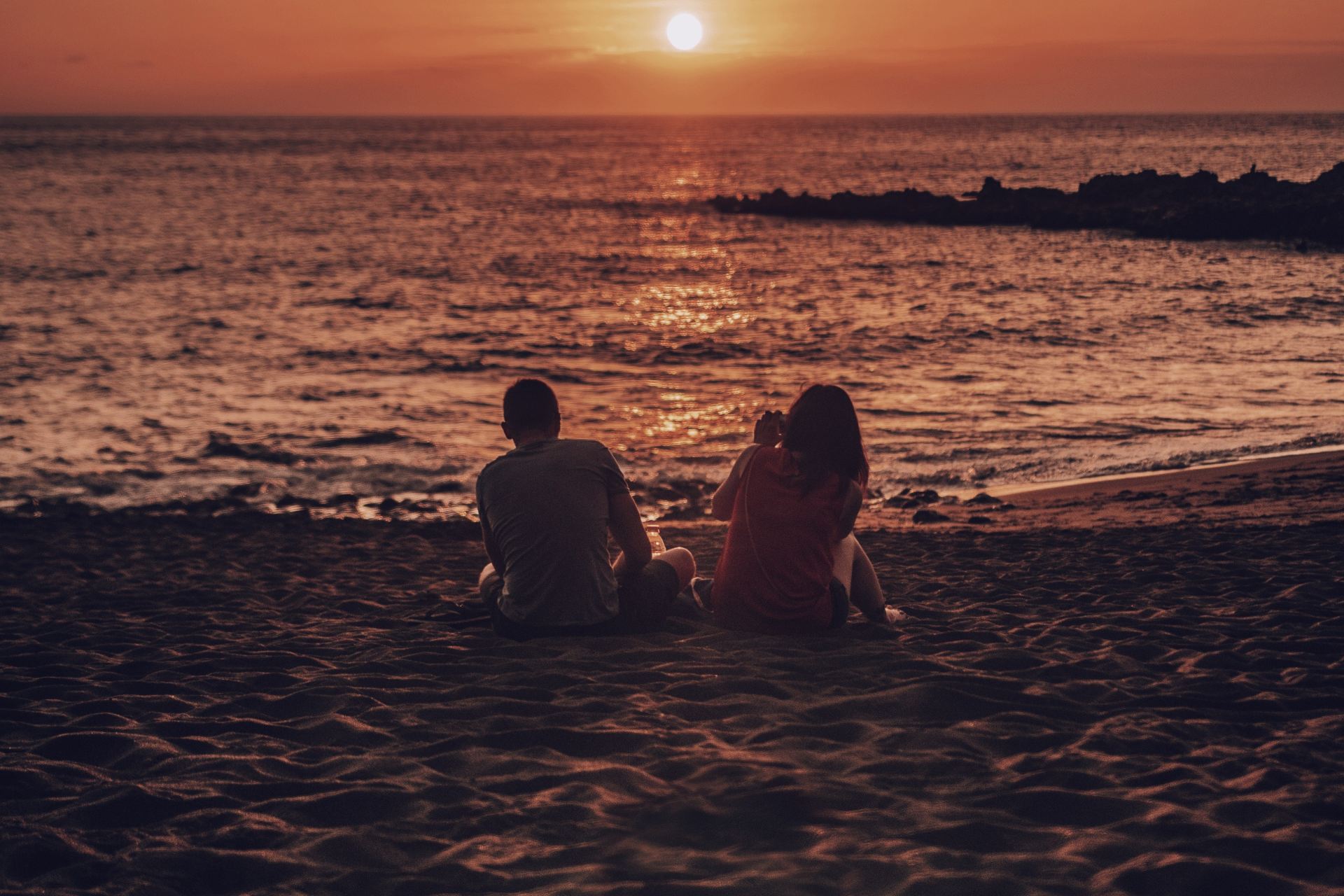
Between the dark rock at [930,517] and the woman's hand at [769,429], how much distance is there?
4.93 metres

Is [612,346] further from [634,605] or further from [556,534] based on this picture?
[556,534]

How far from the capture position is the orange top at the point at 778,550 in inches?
198

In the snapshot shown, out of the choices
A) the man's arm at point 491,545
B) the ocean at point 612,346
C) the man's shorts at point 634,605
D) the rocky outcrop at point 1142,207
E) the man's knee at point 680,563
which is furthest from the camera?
the rocky outcrop at point 1142,207

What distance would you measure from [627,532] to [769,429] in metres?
0.92

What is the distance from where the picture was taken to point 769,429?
5176mm

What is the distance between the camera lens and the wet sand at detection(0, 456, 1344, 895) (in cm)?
317

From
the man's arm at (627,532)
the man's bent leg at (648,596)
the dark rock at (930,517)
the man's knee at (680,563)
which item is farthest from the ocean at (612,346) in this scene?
the man's arm at (627,532)

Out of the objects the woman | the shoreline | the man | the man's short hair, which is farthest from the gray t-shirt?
the shoreline

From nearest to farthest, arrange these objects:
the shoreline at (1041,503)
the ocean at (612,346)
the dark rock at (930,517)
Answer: the shoreline at (1041,503), the dark rock at (930,517), the ocean at (612,346)

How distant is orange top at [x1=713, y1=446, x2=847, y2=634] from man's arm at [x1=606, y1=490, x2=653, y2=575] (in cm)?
44

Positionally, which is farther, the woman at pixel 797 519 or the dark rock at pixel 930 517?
the dark rock at pixel 930 517

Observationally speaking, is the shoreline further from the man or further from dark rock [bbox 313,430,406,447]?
the man

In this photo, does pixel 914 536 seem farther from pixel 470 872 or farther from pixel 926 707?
pixel 470 872

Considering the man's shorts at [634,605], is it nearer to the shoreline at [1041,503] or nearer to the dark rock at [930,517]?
the shoreline at [1041,503]
